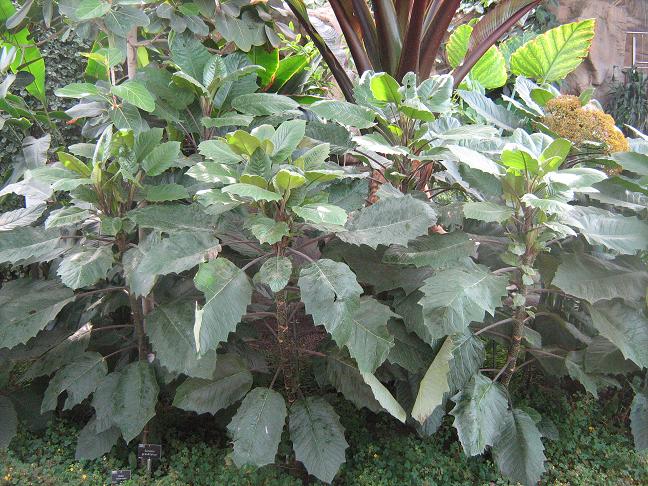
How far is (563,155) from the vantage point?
173cm

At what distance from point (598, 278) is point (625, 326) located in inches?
6.4

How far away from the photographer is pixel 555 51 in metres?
2.29

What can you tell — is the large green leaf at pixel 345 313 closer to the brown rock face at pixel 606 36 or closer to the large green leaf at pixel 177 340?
the large green leaf at pixel 177 340

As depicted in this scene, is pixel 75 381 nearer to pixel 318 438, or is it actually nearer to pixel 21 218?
pixel 21 218

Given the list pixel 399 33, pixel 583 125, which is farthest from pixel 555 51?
pixel 399 33

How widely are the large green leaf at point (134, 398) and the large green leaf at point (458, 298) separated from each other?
3.08 ft

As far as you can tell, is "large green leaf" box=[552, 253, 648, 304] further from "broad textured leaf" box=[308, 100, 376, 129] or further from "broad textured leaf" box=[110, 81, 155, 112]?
"broad textured leaf" box=[110, 81, 155, 112]

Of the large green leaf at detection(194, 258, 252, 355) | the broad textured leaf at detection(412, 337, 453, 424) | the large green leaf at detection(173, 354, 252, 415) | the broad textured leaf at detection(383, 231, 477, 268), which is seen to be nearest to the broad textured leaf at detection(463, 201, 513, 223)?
the broad textured leaf at detection(383, 231, 477, 268)

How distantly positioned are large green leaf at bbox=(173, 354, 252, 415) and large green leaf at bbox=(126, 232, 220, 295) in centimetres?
39

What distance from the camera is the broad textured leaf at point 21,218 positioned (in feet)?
6.57

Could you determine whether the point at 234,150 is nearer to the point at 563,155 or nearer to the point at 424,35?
the point at 563,155

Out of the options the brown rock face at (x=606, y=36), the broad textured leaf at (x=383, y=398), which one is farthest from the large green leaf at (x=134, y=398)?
the brown rock face at (x=606, y=36)

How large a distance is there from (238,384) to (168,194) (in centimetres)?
65

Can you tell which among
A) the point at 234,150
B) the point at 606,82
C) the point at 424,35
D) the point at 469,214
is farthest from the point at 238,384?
the point at 606,82
